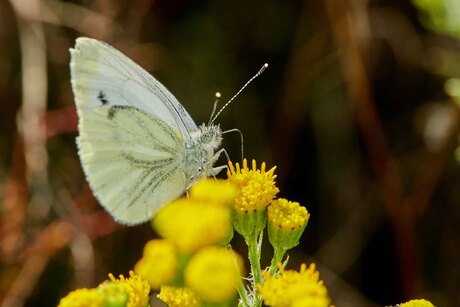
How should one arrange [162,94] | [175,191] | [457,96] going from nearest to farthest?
[175,191] < [162,94] < [457,96]

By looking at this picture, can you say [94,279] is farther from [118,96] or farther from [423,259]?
[423,259]

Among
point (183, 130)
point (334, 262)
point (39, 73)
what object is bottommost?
point (334, 262)

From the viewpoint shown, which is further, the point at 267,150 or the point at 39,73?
the point at 267,150

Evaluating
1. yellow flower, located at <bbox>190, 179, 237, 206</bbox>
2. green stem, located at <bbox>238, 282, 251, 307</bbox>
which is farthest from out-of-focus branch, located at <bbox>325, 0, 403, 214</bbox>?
green stem, located at <bbox>238, 282, 251, 307</bbox>

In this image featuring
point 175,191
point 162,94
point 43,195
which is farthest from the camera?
point 43,195

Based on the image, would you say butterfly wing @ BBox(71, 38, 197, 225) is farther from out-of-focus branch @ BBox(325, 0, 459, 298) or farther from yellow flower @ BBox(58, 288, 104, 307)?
out-of-focus branch @ BBox(325, 0, 459, 298)

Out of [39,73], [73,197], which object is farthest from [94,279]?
[39,73]

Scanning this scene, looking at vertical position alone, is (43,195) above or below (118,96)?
below

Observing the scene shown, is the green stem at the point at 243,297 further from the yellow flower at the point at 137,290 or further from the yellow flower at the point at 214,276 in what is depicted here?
the yellow flower at the point at 137,290
